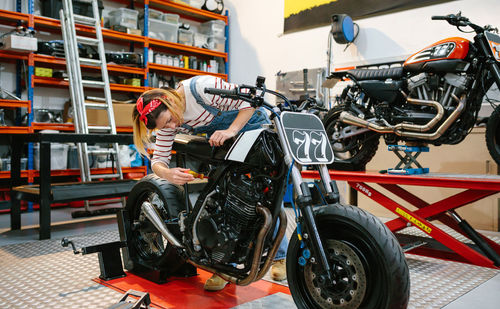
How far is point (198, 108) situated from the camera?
1966 mm

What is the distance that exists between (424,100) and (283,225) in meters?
2.05

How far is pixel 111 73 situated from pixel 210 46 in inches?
65.2

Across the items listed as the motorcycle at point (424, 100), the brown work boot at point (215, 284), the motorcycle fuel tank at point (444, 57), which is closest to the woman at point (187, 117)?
the brown work boot at point (215, 284)

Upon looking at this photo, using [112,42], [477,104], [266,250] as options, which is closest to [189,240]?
[266,250]

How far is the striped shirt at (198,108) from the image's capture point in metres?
1.92

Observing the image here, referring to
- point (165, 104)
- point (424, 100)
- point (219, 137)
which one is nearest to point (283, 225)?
point (219, 137)

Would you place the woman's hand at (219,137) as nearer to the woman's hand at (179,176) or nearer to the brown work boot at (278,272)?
the woman's hand at (179,176)

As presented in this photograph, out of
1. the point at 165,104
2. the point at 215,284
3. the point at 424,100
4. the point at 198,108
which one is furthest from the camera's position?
the point at 424,100

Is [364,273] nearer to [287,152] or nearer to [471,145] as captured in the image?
[287,152]

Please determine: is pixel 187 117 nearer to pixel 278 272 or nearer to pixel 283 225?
pixel 283 225

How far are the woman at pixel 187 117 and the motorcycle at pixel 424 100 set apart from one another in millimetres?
1521

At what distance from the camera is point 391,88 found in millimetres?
3361

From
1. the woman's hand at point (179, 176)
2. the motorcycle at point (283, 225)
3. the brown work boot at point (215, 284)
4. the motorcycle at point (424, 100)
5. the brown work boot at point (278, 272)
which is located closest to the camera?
the motorcycle at point (283, 225)

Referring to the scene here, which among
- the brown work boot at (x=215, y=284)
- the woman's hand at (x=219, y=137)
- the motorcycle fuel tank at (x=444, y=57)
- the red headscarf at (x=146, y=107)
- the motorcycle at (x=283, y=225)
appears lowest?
the brown work boot at (x=215, y=284)
